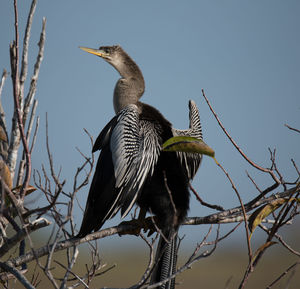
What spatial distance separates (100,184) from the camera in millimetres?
2566

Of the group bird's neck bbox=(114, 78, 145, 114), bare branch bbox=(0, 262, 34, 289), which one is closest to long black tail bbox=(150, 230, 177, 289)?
bare branch bbox=(0, 262, 34, 289)

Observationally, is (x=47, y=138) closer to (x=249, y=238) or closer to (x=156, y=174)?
(x=156, y=174)

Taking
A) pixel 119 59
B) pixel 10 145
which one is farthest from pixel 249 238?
pixel 119 59

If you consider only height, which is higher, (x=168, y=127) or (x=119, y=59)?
(x=119, y=59)

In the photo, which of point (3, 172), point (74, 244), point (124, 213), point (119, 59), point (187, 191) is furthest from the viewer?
point (119, 59)

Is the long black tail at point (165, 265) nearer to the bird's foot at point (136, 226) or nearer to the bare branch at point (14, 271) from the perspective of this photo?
the bird's foot at point (136, 226)

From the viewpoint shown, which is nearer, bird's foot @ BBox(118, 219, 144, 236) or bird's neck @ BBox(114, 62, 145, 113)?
bird's foot @ BBox(118, 219, 144, 236)

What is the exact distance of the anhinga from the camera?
2.42m

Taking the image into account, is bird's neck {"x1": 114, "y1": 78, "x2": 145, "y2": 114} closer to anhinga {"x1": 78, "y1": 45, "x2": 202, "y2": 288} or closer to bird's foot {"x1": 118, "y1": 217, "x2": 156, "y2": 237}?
anhinga {"x1": 78, "y1": 45, "x2": 202, "y2": 288}

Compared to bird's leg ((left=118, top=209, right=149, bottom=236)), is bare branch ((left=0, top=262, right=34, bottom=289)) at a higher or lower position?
lower

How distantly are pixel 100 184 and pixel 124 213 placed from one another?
10.6 inches

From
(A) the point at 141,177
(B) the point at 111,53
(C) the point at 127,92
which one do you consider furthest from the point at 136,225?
(B) the point at 111,53

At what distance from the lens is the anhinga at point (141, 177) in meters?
2.42

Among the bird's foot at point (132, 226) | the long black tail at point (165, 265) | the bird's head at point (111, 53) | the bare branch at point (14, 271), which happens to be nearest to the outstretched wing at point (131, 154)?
the bird's foot at point (132, 226)
